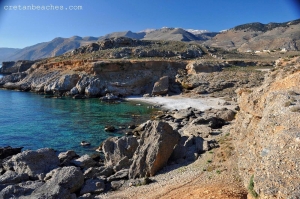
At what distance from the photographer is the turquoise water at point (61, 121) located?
88.6ft

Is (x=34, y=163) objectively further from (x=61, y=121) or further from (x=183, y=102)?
(x=183, y=102)

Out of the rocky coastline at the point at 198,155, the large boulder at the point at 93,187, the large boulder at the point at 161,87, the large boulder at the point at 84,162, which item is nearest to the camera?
the rocky coastline at the point at 198,155

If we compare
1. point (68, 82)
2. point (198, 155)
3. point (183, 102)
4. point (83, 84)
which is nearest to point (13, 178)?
point (198, 155)

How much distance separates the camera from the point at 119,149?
19.5 m

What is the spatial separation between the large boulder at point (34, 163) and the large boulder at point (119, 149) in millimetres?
3867

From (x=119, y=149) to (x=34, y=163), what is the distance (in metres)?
6.07

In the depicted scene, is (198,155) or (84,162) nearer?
(198,155)

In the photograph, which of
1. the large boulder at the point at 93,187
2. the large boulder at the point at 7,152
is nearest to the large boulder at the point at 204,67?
the large boulder at the point at 7,152

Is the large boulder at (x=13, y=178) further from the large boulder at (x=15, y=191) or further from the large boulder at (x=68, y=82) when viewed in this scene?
the large boulder at (x=68, y=82)

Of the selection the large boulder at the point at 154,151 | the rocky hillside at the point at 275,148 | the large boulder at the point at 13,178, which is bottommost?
the large boulder at the point at 13,178

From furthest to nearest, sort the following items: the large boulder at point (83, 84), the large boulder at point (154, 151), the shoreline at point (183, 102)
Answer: the large boulder at point (83, 84) < the shoreline at point (183, 102) < the large boulder at point (154, 151)

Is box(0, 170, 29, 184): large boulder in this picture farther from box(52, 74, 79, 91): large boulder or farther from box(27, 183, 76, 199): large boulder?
box(52, 74, 79, 91): large boulder

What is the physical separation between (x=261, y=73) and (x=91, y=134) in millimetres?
41039

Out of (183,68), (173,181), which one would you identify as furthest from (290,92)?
(183,68)
